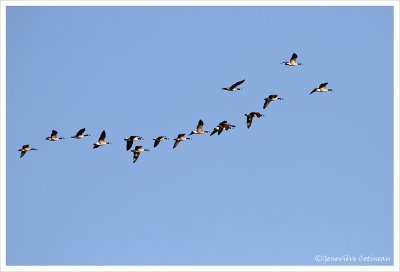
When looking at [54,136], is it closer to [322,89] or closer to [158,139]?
[158,139]

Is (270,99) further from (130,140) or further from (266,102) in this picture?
(130,140)

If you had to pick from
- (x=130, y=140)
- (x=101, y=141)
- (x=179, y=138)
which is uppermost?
(x=179, y=138)

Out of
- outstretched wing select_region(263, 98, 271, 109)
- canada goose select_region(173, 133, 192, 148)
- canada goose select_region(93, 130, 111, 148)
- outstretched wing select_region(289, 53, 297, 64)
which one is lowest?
canada goose select_region(93, 130, 111, 148)

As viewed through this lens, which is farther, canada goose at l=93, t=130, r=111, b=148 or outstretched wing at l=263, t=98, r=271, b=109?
canada goose at l=93, t=130, r=111, b=148

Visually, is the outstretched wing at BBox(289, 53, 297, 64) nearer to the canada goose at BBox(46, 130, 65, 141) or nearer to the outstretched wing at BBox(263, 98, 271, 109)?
the outstretched wing at BBox(263, 98, 271, 109)

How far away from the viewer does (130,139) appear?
56594mm

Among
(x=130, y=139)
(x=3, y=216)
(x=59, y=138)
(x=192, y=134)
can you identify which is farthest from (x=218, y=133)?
(x=3, y=216)

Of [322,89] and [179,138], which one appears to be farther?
[179,138]

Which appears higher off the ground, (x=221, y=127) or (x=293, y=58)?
(x=293, y=58)

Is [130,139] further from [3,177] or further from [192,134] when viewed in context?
[3,177]

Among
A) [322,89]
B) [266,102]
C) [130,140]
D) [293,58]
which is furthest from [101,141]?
[322,89]

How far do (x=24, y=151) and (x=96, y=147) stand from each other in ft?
18.2

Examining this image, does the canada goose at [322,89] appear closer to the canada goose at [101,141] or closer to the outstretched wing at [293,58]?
the outstretched wing at [293,58]

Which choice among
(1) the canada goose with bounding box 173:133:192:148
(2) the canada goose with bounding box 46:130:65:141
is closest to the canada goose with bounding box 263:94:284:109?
(1) the canada goose with bounding box 173:133:192:148
